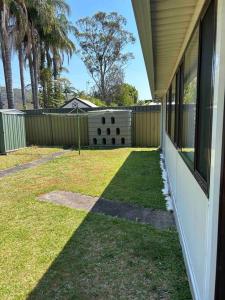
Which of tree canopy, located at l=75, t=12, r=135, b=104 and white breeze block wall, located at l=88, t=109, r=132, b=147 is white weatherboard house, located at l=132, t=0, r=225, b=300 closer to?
white breeze block wall, located at l=88, t=109, r=132, b=147

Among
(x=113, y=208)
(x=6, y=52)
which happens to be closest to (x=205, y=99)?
(x=113, y=208)

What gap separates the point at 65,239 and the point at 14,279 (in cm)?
79

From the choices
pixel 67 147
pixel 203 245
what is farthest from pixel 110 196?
pixel 67 147

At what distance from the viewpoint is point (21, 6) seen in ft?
43.7

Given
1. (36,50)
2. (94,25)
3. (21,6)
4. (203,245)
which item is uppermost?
(94,25)

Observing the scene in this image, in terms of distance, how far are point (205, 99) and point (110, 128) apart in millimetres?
9284

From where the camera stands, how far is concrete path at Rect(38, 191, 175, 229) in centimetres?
355

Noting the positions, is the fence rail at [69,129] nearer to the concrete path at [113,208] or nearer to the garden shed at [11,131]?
the garden shed at [11,131]

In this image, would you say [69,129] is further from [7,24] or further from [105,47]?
[105,47]

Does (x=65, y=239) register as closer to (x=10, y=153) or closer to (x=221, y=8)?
(x=221, y=8)

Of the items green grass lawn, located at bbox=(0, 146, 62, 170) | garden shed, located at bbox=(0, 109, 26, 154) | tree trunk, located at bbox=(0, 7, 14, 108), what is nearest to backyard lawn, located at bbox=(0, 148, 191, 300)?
green grass lawn, located at bbox=(0, 146, 62, 170)

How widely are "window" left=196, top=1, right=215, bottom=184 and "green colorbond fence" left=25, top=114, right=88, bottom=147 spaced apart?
988 centimetres

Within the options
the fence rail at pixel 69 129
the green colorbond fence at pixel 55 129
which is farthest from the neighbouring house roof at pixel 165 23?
the green colorbond fence at pixel 55 129

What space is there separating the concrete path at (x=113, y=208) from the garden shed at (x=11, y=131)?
5431 mm
